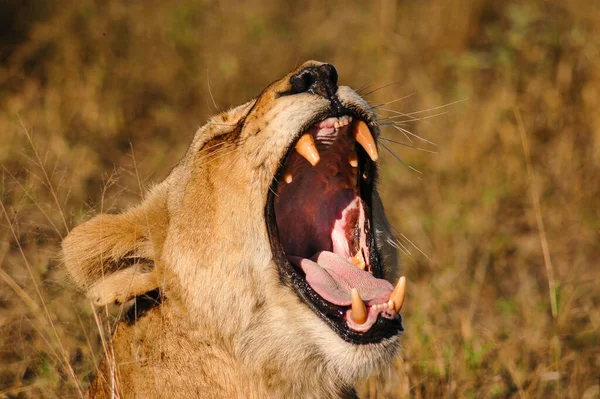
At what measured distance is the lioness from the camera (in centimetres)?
290

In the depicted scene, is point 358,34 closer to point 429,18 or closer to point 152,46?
point 429,18

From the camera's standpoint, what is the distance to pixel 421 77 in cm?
719

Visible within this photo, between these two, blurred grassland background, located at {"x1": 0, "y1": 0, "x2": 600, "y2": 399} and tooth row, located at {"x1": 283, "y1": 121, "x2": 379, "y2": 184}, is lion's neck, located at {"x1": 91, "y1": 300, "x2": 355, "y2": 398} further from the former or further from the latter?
tooth row, located at {"x1": 283, "y1": 121, "x2": 379, "y2": 184}

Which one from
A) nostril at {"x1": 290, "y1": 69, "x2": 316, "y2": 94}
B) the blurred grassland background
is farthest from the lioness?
the blurred grassland background

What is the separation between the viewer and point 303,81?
2979mm

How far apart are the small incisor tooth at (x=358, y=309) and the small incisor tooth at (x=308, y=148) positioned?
0.42 meters

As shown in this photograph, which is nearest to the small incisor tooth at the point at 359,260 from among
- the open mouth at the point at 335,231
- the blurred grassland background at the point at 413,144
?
the open mouth at the point at 335,231

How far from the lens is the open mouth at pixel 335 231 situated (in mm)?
2883

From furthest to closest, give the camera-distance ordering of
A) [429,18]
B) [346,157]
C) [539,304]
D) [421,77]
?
[429,18]
[421,77]
[539,304]
[346,157]

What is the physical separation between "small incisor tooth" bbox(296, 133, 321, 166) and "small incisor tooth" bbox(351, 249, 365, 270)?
42cm

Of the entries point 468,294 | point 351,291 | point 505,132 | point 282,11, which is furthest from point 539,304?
point 282,11

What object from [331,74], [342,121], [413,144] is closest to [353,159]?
[342,121]

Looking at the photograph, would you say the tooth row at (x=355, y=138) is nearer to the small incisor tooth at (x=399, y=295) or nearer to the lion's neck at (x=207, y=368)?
the small incisor tooth at (x=399, y=295)

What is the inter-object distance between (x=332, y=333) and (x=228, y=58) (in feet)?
15.6
